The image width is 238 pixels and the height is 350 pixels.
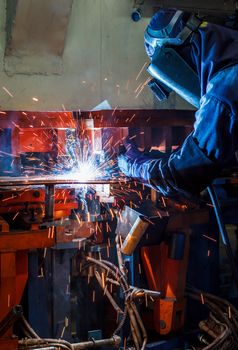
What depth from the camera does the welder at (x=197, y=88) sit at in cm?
170

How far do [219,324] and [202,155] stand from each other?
1.61m

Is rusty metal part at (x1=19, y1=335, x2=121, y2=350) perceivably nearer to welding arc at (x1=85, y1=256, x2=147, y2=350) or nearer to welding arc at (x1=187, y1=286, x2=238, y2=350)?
welding arc at (x1=85, y1=256, x2=147, y2=350)

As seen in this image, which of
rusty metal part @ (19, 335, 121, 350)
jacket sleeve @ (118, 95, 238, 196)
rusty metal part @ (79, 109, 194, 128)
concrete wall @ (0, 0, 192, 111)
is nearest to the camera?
jacket sleeve @ (118, 95, 238, 196)

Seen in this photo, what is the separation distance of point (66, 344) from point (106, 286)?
891 millimetres

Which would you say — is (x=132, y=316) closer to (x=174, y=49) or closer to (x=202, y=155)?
(x=202, y=155)

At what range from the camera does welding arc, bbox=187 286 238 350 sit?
8.89 ft

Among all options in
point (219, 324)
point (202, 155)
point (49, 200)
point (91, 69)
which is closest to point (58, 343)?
point (49, 200)

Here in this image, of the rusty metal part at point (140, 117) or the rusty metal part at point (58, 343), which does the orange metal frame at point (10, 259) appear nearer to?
the rusty metal part at point (58, 343)

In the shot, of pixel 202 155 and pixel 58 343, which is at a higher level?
pixel 202 155

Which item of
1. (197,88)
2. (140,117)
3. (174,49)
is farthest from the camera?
(140,117)

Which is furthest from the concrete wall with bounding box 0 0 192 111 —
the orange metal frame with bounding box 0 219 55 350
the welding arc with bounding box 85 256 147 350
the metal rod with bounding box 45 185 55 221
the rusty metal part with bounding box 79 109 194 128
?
the welding arc with bounding box 85 256 147 350

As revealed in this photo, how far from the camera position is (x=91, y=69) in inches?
132

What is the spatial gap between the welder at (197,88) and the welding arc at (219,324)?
51.8 inches

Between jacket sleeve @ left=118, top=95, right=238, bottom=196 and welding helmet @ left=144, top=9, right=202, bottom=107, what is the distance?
1.11 ft
